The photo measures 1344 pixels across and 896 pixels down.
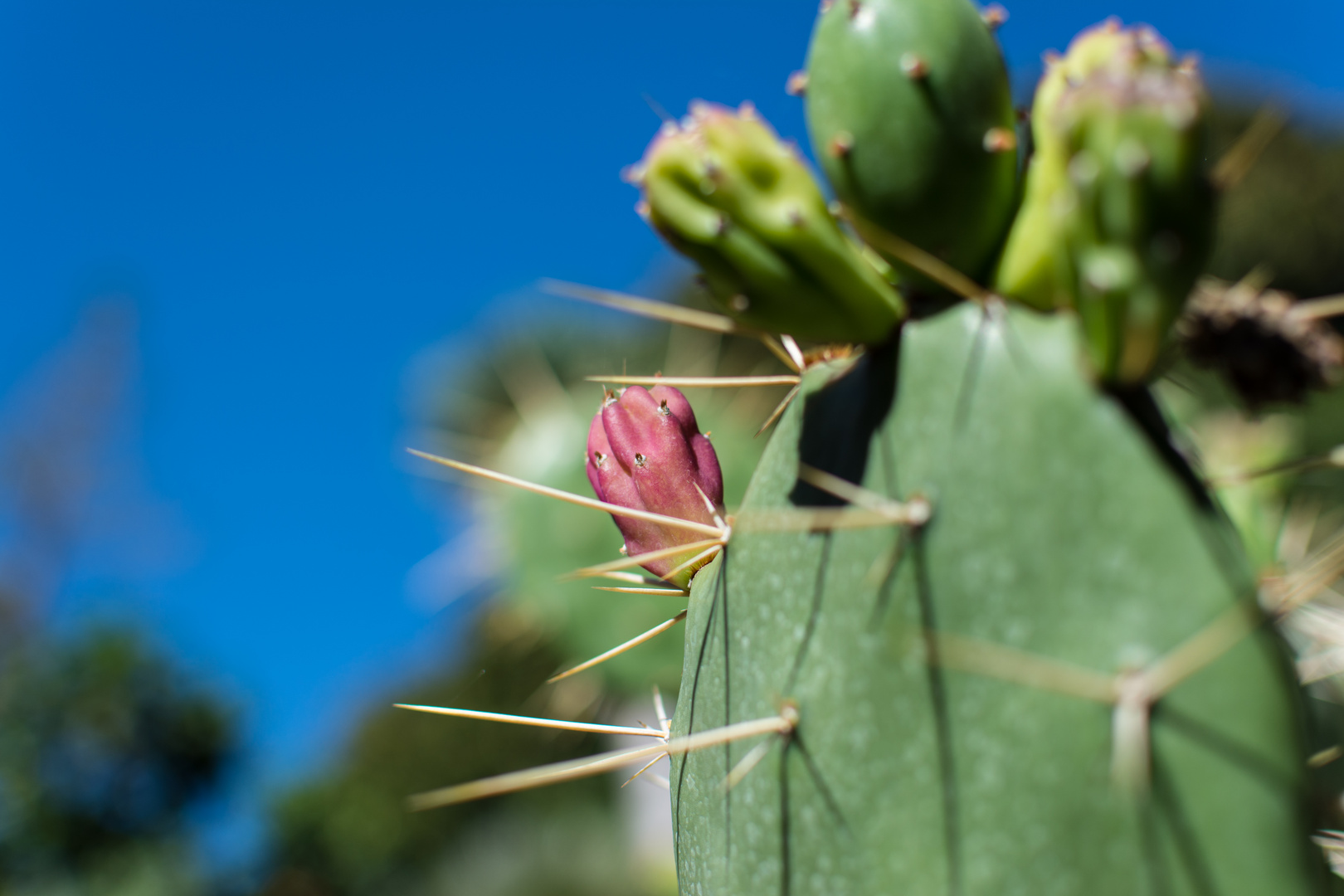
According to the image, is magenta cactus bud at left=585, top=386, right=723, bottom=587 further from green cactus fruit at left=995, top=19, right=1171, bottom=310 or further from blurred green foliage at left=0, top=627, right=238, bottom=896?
blurred green foliage at left=0, top=627, right=238, bottom=896

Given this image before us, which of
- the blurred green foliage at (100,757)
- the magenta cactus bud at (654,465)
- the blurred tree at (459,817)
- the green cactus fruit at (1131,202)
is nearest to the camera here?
the green cactus fruit at (1131,202)

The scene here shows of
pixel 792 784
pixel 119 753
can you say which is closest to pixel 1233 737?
pixel 792 784

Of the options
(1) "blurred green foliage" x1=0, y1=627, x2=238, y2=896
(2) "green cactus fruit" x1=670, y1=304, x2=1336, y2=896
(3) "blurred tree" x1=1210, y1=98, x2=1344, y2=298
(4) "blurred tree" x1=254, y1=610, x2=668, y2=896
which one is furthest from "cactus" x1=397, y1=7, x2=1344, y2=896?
(1) "blurred green foliage" x1=0, y1=627, x2=238, y2=896

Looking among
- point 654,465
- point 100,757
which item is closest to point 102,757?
point 100,757

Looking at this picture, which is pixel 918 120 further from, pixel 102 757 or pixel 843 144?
pixel 102 757

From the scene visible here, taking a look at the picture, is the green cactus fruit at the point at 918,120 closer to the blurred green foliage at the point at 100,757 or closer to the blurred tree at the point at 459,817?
the blurred tree at the point at 459,817

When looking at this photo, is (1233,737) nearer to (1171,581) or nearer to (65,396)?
(1171,581)

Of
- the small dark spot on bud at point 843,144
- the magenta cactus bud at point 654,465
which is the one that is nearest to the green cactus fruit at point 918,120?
the small dark spot on bud at point 843,144
